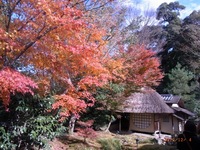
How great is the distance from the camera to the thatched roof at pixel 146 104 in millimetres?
19562

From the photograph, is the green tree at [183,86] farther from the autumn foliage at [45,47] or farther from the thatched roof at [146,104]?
the autumn foliage at [45,47]

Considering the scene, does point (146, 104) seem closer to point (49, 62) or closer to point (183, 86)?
point (183, 86)

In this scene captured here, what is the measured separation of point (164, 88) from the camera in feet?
102

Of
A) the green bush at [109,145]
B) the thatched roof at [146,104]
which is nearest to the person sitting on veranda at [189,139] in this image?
the green bush at [109,145]

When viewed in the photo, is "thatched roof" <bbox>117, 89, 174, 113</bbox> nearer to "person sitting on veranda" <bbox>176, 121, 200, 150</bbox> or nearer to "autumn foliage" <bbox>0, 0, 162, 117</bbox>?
"autumn foliage" <bbox>0, 0, 162, 117</bbox>

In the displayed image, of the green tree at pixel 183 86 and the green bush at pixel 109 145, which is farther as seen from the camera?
the green tree at pixel 183 86

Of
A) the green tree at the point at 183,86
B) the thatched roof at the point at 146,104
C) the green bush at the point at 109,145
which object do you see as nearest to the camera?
the green bush at the point at 109,145

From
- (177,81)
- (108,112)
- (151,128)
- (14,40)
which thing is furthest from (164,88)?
(14,40)

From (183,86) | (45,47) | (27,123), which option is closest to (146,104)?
(183,86)

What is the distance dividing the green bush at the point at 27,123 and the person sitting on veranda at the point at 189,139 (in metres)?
5.87

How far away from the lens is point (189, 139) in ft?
11.2

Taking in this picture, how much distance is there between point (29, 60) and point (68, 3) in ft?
7.85

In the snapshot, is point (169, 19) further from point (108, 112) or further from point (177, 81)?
point (108, 112)

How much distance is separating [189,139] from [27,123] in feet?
20.9
